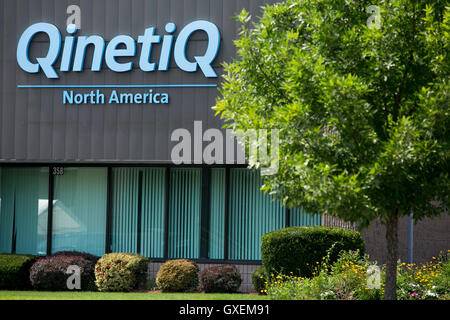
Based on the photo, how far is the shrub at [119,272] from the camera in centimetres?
1352

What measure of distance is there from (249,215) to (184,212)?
5.52ft

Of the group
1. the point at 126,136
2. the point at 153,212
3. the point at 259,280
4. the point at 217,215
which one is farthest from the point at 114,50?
the point at 259,280

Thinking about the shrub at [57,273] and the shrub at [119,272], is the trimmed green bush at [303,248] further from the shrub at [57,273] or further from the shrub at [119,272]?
the shrub at [57,273]

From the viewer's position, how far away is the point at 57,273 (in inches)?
531

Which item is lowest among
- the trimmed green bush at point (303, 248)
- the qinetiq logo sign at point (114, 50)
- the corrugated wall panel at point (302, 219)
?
the trimmed green bush at point (303, 248)

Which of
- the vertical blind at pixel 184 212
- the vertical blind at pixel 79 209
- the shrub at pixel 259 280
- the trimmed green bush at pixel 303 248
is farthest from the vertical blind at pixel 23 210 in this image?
the trimmed green bush at pixel 303 248

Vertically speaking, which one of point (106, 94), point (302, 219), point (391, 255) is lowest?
point (391, 255)

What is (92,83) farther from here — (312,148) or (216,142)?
(312,148)

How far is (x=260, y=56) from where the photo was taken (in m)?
9.04

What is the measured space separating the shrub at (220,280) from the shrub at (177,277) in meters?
0.23

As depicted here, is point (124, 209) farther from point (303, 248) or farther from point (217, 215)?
point (303, 248)

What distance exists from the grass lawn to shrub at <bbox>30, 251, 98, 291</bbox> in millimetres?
315

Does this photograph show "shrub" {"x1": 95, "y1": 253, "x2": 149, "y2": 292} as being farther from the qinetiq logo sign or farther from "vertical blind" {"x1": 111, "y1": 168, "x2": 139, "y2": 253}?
the qinetiq logo sign

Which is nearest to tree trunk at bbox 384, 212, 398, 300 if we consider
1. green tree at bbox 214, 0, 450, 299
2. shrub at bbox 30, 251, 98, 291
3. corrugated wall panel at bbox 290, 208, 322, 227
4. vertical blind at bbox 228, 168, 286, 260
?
green tree at bbox 214, 0, 450, 299
